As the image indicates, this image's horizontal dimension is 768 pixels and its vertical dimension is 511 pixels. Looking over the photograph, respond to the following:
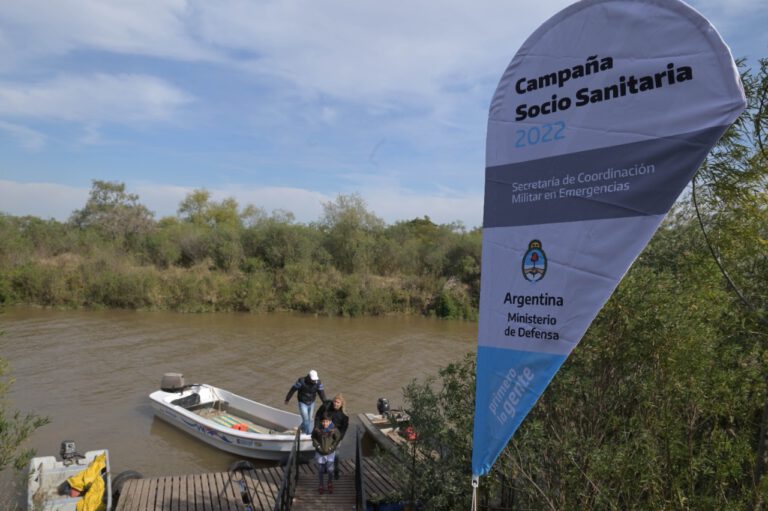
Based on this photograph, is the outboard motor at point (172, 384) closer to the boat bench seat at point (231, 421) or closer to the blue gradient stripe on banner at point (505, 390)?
the boat bench seat at point (231, 421)

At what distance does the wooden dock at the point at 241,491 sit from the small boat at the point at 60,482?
48 cm

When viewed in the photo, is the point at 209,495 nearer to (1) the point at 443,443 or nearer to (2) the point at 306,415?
(2) the point at 306,415

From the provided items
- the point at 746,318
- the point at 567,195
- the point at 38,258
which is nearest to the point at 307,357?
the point at 746,318

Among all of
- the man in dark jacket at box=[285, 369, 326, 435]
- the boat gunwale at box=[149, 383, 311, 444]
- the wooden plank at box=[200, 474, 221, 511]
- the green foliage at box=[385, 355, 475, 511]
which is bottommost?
the wooden plank at box=[200, 474, 221, 511]

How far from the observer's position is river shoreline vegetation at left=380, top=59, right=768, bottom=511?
13.4ft

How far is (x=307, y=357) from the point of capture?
69.9 feet

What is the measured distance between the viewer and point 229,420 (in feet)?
43.4

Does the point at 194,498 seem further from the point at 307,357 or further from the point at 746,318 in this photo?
the point at 307,357

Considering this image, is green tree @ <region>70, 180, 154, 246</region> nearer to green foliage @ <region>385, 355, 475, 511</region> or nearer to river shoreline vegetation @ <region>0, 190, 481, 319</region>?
river shoreline vegetation @ <region>0, 190, 481, 319</region>

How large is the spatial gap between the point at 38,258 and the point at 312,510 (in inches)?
1346

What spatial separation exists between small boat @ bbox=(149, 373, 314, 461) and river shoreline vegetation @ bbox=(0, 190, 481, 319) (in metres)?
18.6

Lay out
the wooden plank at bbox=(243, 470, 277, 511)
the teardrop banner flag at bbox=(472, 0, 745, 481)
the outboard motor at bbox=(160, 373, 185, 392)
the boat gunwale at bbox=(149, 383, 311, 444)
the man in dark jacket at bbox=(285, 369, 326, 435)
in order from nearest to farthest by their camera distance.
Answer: the teardrop banner flag at bbox=(472, 0, 745, 481) → the wooden plank at bbox=(243, 470, 277, 511) → the man in dark jacket at bbox=(285, 369, 326, 435) → the boat gunwale at bbox=(149, 383, 311, 444) → the outboard motor at bbox=(160, 373, 185, 392)

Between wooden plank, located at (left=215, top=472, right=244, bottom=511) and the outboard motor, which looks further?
the outboard motor

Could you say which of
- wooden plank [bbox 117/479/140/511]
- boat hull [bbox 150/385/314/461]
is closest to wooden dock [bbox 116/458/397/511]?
wooden plank [bbox 117/479/140/511]
